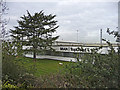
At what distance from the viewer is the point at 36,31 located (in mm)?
6945

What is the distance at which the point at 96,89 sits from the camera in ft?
4.04

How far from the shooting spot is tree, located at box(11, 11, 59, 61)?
6.82m

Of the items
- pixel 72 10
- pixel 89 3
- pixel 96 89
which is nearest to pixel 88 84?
pixel 96 89

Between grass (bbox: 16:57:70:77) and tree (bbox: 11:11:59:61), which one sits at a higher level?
tree (bbox: 11:11:59:61)

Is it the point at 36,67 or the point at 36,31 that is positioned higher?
the point at 36,31

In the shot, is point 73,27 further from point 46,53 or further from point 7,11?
point 46,53

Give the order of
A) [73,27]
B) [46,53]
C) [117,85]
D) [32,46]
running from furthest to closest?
[46,53]
[32,46]
[73,27]
[117,85]

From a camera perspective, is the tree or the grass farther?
the tree

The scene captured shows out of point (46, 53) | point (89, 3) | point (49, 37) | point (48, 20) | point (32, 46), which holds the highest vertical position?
point (48, 20)

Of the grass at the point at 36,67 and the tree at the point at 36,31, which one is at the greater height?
the tree at the point at 36,31

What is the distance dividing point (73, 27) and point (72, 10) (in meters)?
0.85

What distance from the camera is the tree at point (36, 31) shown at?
6820 mm

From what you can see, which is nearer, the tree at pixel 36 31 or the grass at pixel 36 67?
the grass at pixel 36 67

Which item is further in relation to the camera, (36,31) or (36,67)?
(36,31)
